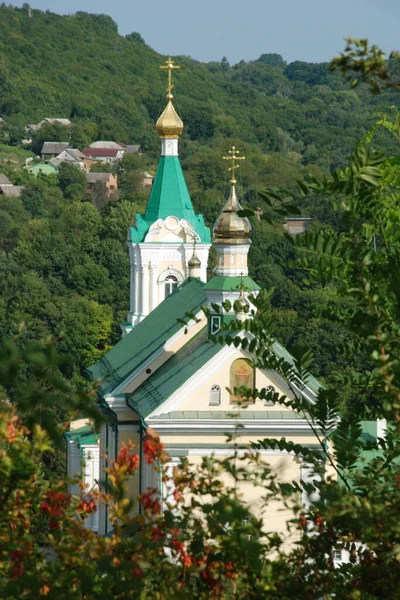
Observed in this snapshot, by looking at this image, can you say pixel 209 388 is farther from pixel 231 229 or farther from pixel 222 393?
pixel 231 229

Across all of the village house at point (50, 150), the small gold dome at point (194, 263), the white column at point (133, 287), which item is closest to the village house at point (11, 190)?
the village house at point (50, 150)

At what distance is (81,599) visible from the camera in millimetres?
6145

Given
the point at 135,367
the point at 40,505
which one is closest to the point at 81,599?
the point at 40,505

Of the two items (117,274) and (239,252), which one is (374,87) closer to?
(239,252)

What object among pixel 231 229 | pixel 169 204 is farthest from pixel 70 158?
Result: pixel 231 229

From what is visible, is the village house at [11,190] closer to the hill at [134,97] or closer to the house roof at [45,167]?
the house roof at [45,167]

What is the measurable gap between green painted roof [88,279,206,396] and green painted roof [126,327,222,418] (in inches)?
12.6

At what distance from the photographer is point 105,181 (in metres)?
90.6

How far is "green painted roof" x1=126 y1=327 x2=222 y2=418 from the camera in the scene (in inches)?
753

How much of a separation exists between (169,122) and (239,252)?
8.56 meters

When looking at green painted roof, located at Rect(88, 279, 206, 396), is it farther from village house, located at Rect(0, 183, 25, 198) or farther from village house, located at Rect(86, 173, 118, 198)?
village house, located at Rect(86, 173, 118, 198)

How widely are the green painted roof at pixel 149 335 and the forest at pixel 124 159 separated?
12081mm

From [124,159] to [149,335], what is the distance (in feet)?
243

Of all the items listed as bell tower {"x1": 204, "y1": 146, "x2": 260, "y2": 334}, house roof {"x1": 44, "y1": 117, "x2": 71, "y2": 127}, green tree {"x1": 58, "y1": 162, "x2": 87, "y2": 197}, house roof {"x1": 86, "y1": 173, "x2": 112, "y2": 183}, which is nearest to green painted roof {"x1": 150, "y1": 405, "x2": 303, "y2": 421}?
bell tower {"x1": 204, "y1": 146, "x2": 260, "y2": 334}
